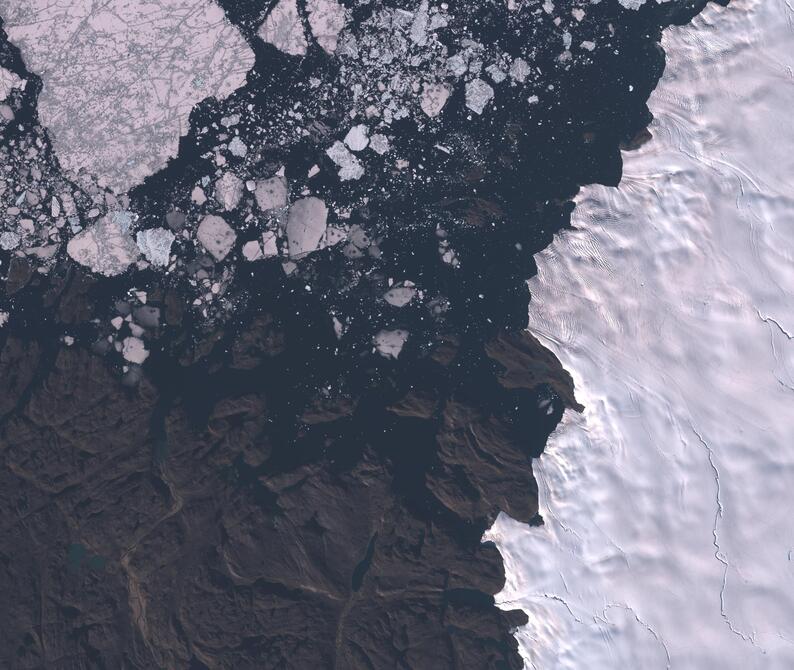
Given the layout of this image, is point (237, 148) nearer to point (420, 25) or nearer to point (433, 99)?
point (433, 99)

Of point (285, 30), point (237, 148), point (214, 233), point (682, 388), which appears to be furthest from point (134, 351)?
point (682, 388)

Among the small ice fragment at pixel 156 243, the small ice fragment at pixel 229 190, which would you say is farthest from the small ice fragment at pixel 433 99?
the small ice fragment at pixel 156 243

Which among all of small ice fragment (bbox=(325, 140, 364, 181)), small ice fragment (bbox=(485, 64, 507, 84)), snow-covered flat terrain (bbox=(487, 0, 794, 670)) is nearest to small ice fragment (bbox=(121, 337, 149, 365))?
small ice fragment (bbox=(325, 140, 364, 181))

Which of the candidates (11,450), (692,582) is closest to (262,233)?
A: (11,450)

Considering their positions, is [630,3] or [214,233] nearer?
[214,233]

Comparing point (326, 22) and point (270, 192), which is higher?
point (326, 22)

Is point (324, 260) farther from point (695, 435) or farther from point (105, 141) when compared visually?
point (695, 435)

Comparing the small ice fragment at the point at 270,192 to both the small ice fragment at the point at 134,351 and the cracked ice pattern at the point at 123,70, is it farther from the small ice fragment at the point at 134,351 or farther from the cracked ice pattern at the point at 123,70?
the small ice fragment at the point at 134,351

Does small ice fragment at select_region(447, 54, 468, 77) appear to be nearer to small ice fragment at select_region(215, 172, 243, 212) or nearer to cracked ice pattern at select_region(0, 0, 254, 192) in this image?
cracked ice pattern at select_region(0, 0, 254, 192)
